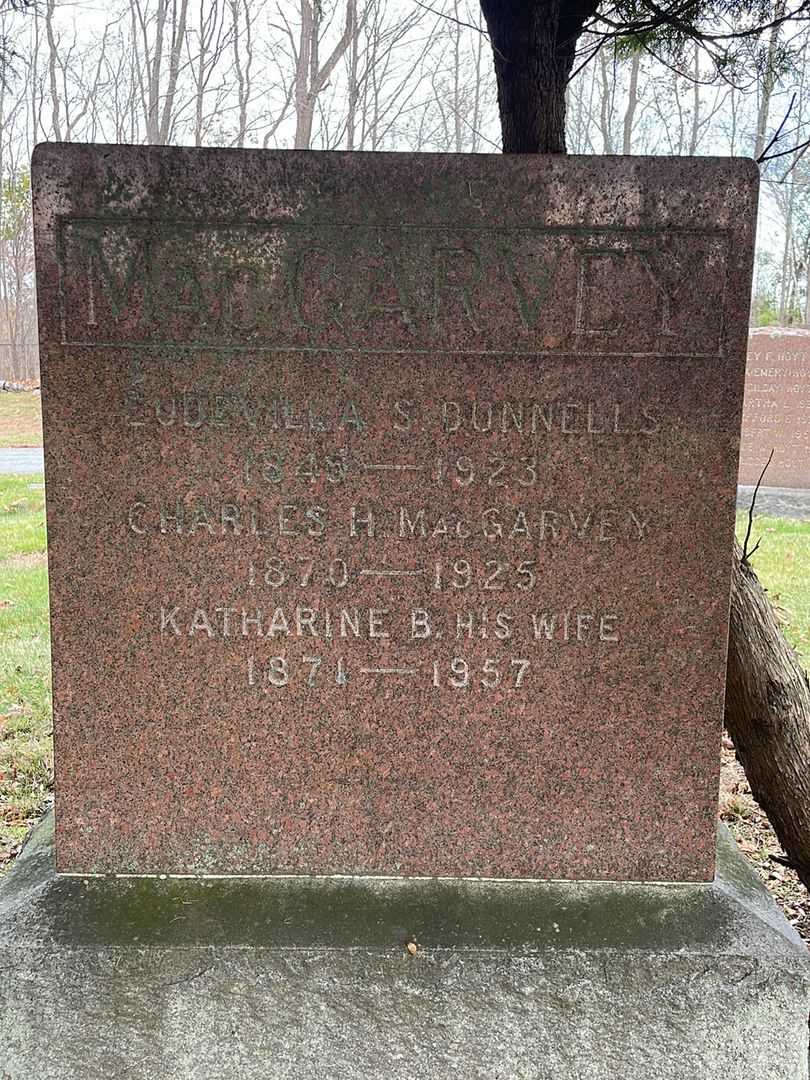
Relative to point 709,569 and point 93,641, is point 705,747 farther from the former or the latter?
point 93,641

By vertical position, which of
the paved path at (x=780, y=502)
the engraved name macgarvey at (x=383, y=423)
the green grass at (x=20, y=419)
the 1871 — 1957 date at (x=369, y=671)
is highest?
the engraved name macgarvey at (x=383, y=423)

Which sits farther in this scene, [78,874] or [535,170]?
[78,874]

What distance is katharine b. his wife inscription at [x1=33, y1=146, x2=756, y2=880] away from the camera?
7.23ft

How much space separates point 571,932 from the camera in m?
2.20

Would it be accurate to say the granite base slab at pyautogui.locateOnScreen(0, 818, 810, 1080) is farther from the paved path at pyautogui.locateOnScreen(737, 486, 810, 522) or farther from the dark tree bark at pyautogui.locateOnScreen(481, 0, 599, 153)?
the paved path at pyautogui.locateOnScreen(737, 486, 810, 522)

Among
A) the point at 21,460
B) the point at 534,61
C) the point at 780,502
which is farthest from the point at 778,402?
the point at 21,460

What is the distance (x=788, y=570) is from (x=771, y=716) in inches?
191

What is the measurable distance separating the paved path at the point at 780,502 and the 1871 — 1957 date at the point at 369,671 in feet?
27.3

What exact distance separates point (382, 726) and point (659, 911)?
2.64ft

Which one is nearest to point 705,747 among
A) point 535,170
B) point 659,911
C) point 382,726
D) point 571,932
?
point 659,911

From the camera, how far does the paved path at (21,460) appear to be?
1365cm

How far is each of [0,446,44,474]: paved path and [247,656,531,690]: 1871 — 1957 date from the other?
12.0 meters

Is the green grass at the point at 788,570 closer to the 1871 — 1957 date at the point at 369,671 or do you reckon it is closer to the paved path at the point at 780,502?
the paved path at the point at 780,502

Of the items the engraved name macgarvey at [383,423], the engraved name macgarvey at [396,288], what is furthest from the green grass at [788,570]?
the engraved name macgarvey at [396,288]
